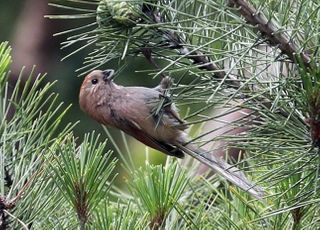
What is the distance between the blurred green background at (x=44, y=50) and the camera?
5.87 m

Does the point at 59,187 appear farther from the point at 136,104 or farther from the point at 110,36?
the point at 136,104

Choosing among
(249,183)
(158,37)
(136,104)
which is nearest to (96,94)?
(136,104)

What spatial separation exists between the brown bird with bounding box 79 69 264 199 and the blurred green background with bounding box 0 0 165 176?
2923 millimetres

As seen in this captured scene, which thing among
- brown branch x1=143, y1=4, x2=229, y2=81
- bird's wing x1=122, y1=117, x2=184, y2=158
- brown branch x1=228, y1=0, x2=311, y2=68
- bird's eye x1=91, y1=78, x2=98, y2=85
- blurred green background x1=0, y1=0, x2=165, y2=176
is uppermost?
brown branch x1=228, y1=0, x2=311, y2=68

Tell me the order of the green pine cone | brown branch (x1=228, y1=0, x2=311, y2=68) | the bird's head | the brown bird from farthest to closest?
the bird's head → the brown bird → the green pine cone → brown branch (x1=228, y1=0, x2=311, y2=68)

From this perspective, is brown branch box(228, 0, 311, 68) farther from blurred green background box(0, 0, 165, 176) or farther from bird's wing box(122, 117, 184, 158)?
blurred green background box(0, 0, 165, 176)

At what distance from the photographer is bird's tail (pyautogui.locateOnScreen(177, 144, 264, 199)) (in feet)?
6.68

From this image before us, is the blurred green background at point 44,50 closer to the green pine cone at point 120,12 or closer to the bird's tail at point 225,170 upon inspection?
the bird's tail at point 225,170

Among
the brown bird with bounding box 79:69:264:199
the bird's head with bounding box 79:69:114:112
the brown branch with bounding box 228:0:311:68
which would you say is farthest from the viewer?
the bird's head with bounding box 79:69:114:112

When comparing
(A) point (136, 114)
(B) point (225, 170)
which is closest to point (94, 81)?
(A) point (136, 114)

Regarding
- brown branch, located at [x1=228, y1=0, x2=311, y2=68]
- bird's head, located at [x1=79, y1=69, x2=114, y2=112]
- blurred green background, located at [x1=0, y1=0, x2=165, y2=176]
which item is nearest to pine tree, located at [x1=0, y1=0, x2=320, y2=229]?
brown branch, located at [x1=228, y1=0, x2=311, y2=68]

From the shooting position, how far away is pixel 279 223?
1.91 m

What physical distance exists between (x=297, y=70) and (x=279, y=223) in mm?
411

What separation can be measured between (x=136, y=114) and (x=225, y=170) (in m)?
0.61
